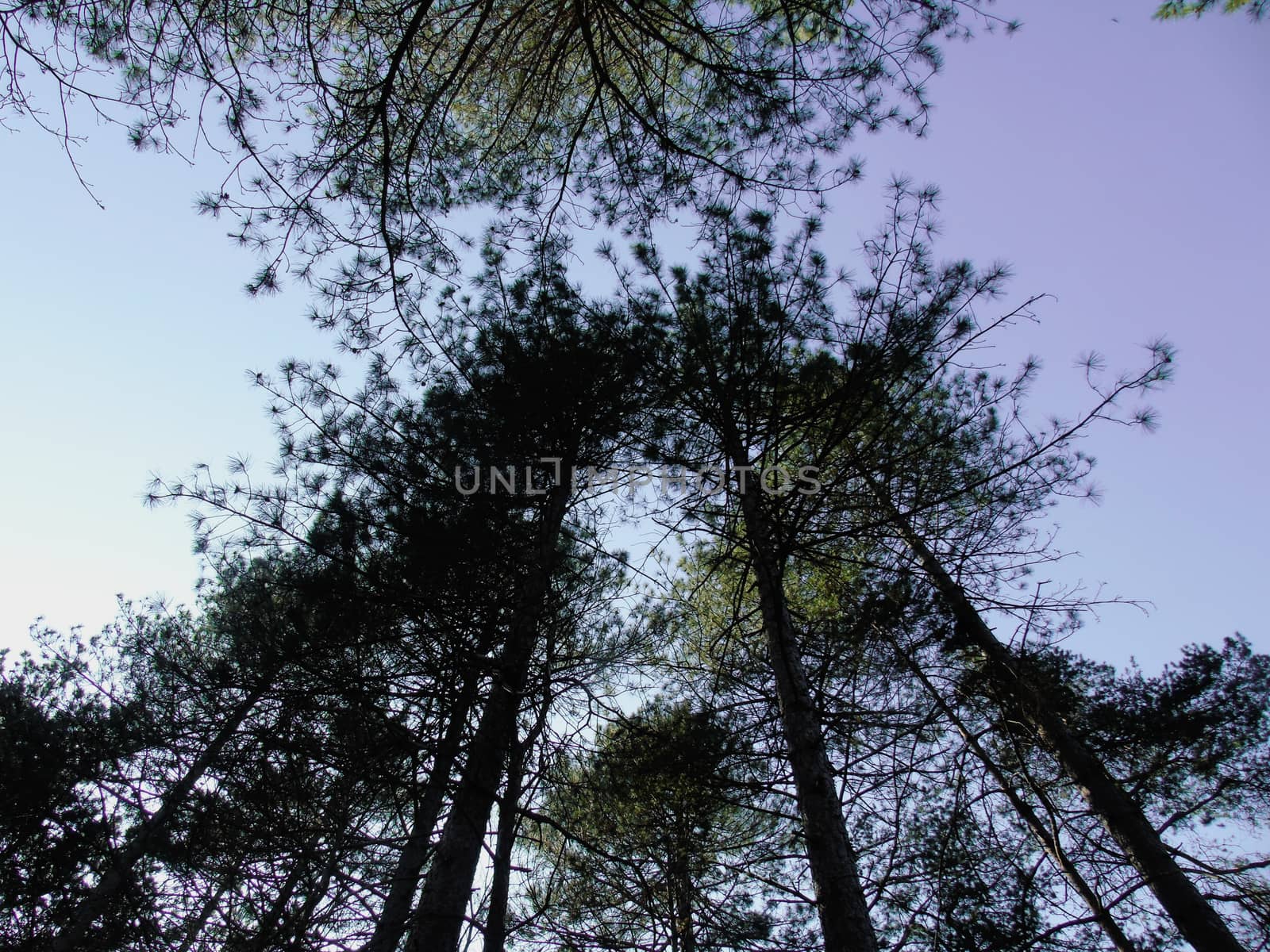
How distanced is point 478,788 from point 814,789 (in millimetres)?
1911

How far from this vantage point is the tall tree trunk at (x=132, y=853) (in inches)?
160

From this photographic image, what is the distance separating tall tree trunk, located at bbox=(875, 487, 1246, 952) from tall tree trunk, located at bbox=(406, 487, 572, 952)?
2716 mm

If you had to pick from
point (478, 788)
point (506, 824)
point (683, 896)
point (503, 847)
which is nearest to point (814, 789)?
point (683, 896)

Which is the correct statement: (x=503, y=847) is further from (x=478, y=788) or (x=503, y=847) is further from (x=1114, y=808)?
(x=1114, y=808)

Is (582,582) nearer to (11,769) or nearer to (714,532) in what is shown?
(714,532)

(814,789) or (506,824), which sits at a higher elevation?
(506,824)

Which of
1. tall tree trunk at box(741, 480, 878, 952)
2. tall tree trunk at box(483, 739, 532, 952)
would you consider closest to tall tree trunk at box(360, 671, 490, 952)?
tall tree trunk at box(483, 739, 532, 952)

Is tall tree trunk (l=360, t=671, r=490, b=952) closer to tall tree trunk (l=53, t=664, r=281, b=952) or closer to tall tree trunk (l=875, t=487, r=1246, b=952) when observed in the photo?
tall tree trunk (l=53, t=664, r=281, b=952)

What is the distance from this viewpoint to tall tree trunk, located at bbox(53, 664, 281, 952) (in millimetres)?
4055

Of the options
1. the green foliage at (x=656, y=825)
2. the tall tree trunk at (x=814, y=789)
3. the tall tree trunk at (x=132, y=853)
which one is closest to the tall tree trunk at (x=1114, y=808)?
the tall tree trunk at (x=814, y=789)

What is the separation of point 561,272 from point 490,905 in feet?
17.2

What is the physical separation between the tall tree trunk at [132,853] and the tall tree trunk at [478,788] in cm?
143

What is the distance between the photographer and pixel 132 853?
4637 mm

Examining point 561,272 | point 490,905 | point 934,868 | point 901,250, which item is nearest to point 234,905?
point 490,905
